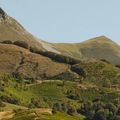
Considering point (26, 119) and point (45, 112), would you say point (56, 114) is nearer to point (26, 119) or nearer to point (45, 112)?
point (45, 112)

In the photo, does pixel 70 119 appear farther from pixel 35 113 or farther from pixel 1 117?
pixel 1 117

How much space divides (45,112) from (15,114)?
902 centimetres

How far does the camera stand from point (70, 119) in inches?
6097

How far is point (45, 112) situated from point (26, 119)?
1375 cm

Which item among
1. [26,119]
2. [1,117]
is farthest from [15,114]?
[26,119]

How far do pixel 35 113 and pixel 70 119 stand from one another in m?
9.96

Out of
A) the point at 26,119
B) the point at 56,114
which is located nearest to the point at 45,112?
the point at 56,114

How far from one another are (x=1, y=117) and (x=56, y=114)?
50.5 feet

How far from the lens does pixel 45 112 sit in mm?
161000

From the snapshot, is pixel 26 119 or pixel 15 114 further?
pixel 15 114

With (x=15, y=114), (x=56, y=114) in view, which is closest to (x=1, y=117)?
(x=15, y=114)

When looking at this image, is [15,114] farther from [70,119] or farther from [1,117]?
[70,119]

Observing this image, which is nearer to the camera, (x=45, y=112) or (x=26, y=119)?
(x=26, y=119)

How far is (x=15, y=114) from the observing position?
164 meters
